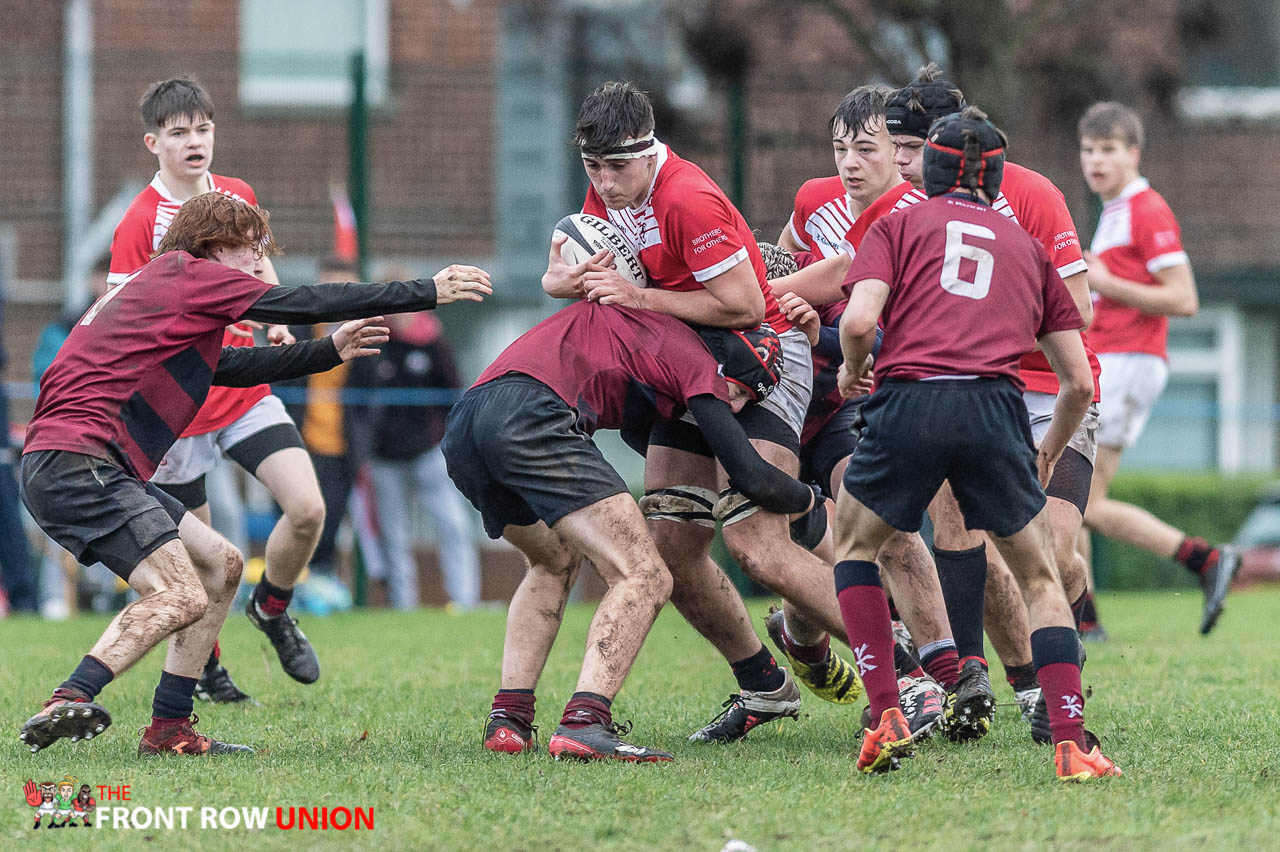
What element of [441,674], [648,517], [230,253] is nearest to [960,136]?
[648,517]

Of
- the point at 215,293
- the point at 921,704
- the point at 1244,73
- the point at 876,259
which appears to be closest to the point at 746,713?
the point at 921,704

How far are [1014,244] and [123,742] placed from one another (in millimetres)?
3229

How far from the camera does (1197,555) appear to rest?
8.32 metres

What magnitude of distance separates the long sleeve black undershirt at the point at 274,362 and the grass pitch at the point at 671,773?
1203 mm

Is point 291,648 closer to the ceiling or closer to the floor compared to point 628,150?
closer to the floor

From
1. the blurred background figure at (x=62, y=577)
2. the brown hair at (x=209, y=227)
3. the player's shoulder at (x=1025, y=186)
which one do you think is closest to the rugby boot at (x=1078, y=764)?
the player's shoulder at (x=1025, y=186)

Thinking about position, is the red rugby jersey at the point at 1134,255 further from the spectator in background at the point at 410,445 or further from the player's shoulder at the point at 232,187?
the spectator in background at the point at 410,445

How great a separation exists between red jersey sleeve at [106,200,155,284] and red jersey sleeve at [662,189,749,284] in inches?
92.3

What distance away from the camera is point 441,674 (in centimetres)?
694

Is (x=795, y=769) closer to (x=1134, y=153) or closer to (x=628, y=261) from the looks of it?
(x=628, y=261)

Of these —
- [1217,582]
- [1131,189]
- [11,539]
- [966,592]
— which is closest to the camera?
[966,592]

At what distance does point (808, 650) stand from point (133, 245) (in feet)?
10.1

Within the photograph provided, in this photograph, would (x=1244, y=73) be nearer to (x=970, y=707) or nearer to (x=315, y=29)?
(x=315, y=29)

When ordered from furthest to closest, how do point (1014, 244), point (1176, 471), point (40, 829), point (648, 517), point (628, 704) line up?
point (1176, 471) → point (628, 704) → point (648, 517) → point (1014, 244) → point (40, 829)
